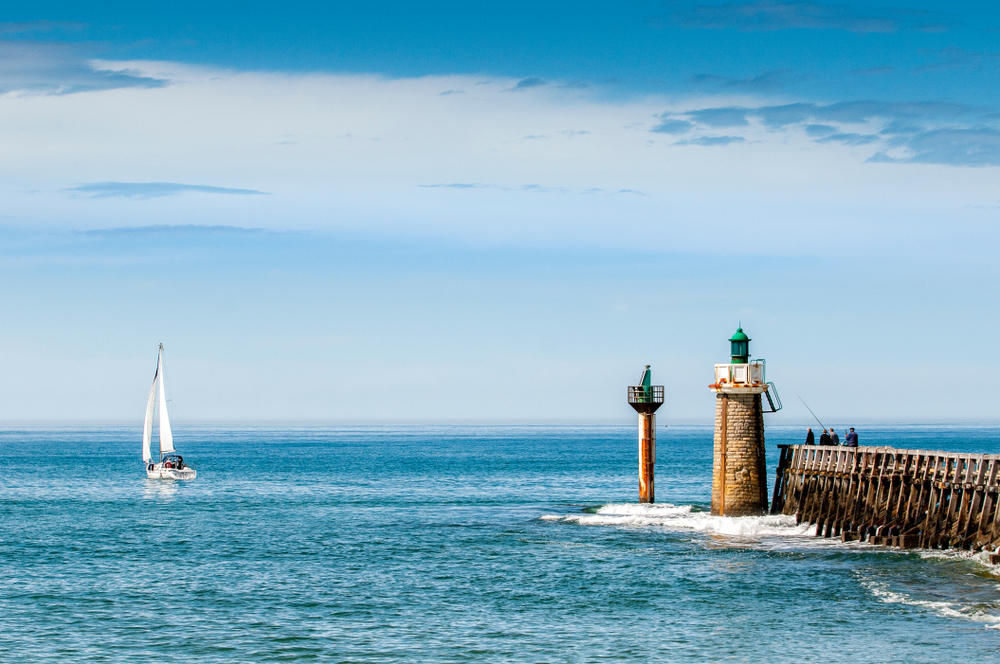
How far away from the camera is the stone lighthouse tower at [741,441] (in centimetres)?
5134

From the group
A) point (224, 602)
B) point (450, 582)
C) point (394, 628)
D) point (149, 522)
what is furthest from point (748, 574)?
point (149, 522)

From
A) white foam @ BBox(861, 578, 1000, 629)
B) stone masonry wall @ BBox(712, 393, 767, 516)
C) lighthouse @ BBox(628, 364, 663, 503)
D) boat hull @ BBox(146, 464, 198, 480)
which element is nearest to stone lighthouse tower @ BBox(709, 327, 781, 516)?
stone masonry wall @ BBox(712, 393, 767, 516)

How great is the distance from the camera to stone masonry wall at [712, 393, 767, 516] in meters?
51.3

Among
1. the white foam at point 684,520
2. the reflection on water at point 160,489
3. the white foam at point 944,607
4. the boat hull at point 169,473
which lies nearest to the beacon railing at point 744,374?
the white foam at point 684,520

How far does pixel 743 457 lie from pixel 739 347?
4977mm

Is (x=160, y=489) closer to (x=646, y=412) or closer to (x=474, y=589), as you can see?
(x=646, y=412)

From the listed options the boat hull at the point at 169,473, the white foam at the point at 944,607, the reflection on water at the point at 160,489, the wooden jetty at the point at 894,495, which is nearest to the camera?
the white foam at the point at 944,607

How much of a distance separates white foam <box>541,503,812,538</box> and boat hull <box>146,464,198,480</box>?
4786 cm

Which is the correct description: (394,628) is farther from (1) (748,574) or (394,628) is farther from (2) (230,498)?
(2) (230,498)

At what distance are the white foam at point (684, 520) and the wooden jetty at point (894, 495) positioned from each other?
1.03m

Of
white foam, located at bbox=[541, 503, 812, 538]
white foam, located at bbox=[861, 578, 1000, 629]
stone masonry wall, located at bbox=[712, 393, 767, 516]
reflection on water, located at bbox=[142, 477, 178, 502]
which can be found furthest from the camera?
reflection on water, located at bbox=[142, 477, 178, 502]

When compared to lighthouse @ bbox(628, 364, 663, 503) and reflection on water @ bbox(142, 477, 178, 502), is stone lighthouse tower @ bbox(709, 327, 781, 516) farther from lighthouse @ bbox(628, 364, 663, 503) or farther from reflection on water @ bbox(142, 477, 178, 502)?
reflection on water @ bbox(142, 477, 178, 502)

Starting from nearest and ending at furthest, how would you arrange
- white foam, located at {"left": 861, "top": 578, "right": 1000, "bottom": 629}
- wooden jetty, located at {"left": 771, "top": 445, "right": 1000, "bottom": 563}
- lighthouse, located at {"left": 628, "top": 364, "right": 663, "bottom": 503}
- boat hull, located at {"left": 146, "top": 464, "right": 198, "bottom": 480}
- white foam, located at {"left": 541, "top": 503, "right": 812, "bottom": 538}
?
white foam, located at {"left": 861, "top": 578, "right": 1000, "bottom": 629}, wooden jetty, located at {"left": 771, "top": 445, "right": 1000, "bottom": 563}, white foam, located at {"left": 541, "top": 503, "right": 812, "bottom": 538}, lighthouse, located at {"left": 628, "top": 364, "right": 663, "bottom": 503}, boat hull, located at {"left": 146, "top": 464, "right": 198, "bottom": 480}

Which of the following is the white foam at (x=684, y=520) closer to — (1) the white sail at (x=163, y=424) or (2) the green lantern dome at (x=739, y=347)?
(2) the green lantern dome at (x=739, y=347)
